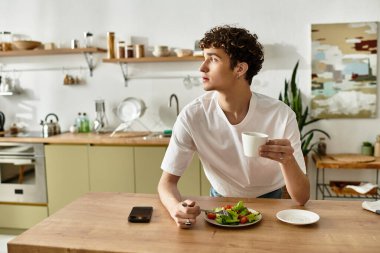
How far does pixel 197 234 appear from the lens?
4.29 ft

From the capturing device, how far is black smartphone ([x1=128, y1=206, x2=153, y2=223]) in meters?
1.42

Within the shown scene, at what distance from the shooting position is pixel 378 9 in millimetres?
3703

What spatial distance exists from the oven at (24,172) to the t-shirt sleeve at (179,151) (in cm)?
224

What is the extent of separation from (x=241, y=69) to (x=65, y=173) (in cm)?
239

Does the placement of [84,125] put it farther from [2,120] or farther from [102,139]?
[2,120]

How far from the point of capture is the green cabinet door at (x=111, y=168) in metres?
3.61

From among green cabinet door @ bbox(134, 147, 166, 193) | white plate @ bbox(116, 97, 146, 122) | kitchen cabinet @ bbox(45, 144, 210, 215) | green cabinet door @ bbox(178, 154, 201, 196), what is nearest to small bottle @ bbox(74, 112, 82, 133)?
white plate @ bbox(116, 97, 146, 122)

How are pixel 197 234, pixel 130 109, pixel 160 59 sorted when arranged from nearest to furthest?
pixel 197 234 < pixel 160 59 < pixel 130 109

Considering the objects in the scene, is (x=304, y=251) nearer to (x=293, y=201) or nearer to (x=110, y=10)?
(x=293, y=201)

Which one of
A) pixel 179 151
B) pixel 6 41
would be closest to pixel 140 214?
pixel 179 151

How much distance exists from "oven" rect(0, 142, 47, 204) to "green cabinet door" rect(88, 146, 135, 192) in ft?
1.56

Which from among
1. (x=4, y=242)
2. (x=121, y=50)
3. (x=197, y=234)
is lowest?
(x=4, y=242)

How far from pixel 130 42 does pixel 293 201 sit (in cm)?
288

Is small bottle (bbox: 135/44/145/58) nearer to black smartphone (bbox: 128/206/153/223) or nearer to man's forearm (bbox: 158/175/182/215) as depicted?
man's forearm (bbox: 158/175/182/215)
